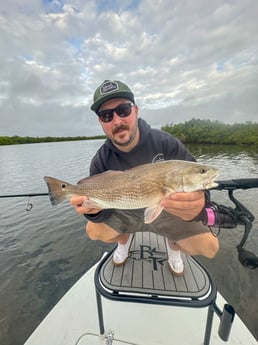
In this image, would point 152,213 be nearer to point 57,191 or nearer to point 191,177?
point 191,177

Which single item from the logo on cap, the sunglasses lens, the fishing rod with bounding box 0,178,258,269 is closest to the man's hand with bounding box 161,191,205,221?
the fishing rod with bounding box 0,178,258,269

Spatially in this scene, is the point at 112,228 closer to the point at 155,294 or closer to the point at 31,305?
the point at 155,294

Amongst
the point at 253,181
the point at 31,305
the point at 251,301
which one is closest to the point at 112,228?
the point at 253,181

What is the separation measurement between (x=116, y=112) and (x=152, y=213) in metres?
1.39

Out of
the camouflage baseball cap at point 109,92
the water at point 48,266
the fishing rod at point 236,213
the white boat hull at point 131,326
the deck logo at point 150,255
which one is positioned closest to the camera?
the fishing rod at point 236,213

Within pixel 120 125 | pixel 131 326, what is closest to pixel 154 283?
pixel 131 326

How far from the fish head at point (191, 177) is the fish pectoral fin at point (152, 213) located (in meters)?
0.24

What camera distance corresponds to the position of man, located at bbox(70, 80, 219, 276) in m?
2.59

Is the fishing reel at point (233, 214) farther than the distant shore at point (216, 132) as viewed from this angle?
No

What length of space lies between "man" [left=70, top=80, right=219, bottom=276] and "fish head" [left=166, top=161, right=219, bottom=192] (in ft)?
1.13

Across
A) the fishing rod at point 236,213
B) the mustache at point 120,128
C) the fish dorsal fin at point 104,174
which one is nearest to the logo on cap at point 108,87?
the mustache at point 120,128

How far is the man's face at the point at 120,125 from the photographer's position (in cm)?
264

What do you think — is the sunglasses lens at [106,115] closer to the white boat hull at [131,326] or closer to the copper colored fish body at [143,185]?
the copper colored fish body at [143,185]

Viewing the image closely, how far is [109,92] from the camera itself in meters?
2.58
